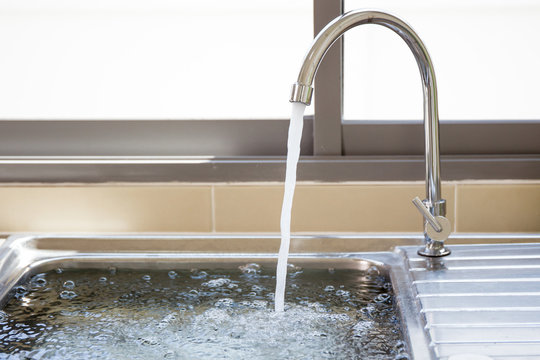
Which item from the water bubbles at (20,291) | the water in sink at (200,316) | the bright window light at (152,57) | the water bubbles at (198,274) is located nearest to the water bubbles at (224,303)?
the water in sink at (200,316)

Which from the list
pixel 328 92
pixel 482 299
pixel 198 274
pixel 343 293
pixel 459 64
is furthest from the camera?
pixel 459 64

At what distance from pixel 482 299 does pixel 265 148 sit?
587 mm

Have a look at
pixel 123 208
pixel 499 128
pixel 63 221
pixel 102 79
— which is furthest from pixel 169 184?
pixel 499 128

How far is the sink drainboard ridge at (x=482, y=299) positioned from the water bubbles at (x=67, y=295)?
0.56 meters

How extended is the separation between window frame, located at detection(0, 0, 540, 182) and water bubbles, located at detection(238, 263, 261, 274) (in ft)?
0.62

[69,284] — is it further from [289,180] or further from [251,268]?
[289,180]

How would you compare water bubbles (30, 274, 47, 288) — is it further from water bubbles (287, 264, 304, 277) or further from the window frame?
water bubbles (287, 264, 304, 277)

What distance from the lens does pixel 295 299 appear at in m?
1.05

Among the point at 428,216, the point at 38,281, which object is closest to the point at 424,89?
the point at 428,216

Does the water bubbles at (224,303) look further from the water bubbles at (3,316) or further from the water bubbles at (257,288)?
the water bubbles at (3,316)

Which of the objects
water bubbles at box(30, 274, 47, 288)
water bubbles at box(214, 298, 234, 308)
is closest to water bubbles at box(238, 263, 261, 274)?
water bubbles at box(214, 298, 234, 308)

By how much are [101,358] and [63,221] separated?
55cm

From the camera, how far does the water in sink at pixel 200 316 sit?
877 mm

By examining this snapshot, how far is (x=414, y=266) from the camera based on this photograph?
111 centimetres
